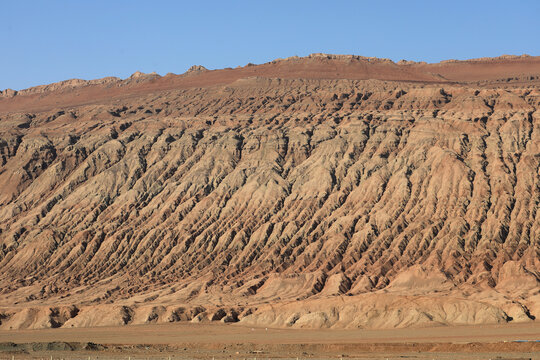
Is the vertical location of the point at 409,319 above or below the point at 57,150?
below

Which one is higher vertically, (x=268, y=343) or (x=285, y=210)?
(x=285, y=210)

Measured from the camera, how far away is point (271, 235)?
13725 centimetres

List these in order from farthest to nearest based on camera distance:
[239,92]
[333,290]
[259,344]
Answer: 1. [239,92]
2. [333,290]
3. [259,344]

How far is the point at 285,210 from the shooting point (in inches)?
5576

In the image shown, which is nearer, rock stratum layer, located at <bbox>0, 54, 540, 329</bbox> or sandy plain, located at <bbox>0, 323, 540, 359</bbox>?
sandy plain, located at <bbox>0, 323, 540, 359</bbox>

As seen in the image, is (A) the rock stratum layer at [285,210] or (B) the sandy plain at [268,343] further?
(A) the rock stratum layer at [285,210]

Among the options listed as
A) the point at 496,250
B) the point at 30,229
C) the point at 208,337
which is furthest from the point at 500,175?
the point at 30,229

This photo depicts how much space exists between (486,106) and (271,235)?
4275 cm

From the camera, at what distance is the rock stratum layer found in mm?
118000

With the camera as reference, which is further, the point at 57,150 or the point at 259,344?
the point at 57,150

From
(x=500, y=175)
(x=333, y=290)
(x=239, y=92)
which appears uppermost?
(x=239, y=92)

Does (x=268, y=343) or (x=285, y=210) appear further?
(x=285, y=210)

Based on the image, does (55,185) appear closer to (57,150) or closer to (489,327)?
(57,150)

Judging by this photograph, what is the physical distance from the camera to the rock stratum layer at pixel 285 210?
118 meters
